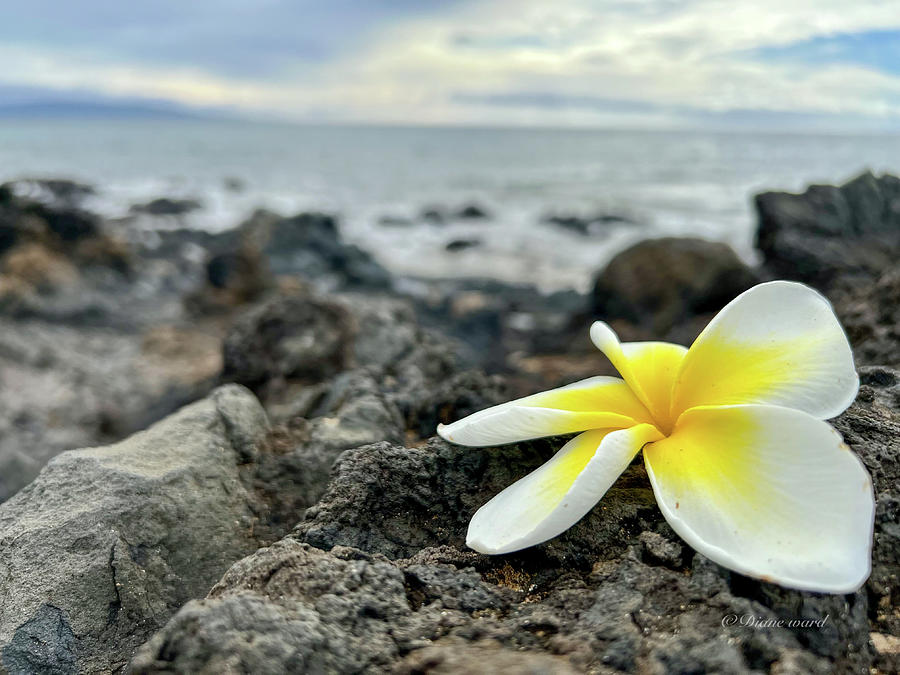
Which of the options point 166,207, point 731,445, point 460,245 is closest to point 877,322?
point 731,445

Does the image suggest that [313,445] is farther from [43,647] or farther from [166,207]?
[166,207]

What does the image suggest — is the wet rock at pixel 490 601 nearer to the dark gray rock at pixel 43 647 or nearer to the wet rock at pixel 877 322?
the dark gray rock at pixel 43 647

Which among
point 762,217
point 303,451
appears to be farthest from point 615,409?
point 762,217

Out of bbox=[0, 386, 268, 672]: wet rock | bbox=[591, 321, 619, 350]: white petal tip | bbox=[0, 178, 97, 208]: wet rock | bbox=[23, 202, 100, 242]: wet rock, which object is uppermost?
bbox=[0, 178, 97, 208]: wet rock

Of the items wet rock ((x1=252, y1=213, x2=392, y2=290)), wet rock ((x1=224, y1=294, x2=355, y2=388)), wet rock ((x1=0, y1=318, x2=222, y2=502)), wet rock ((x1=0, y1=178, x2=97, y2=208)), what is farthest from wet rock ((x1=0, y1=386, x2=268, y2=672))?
wet rock ((x1=252, y1=213, x2=392, y2=290))

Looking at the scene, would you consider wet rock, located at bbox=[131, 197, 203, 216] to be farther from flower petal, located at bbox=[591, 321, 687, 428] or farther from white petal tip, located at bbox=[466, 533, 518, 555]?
white petal tip, located at bbox=[466, 533, 518, 555]

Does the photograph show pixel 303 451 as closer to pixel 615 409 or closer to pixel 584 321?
pixel 615 409

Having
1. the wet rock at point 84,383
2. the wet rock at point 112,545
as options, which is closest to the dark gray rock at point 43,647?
the wet rock at point 112,545
